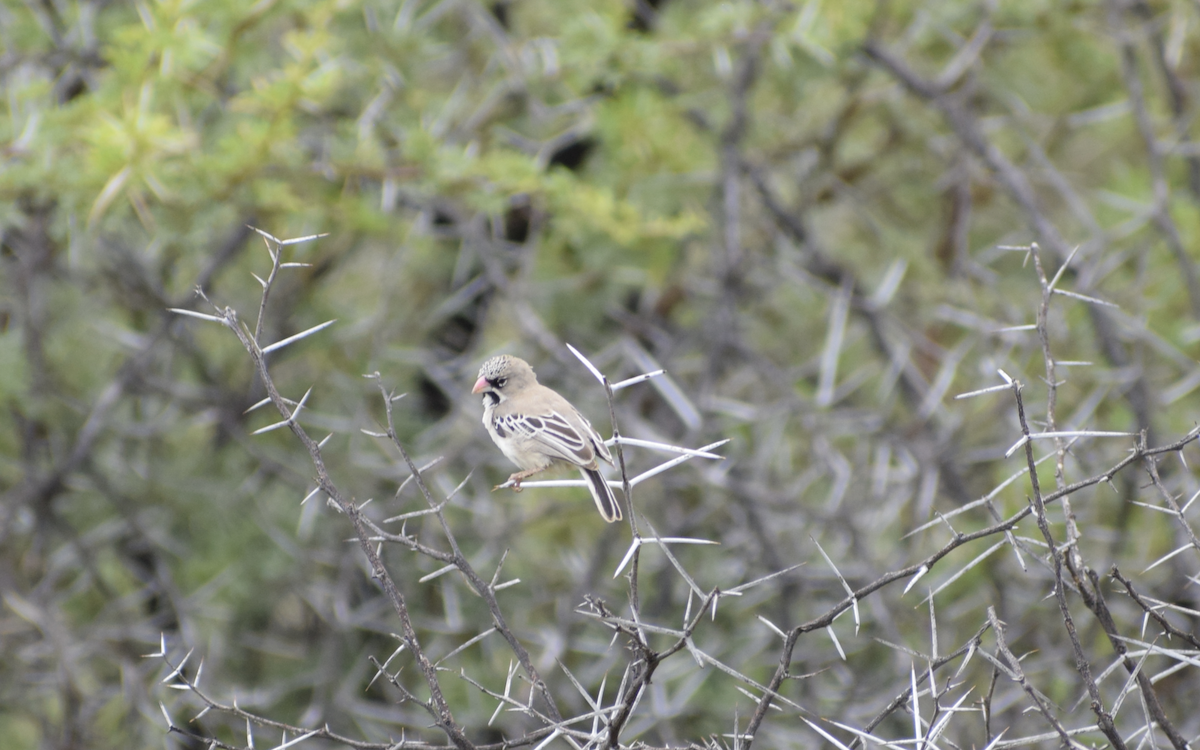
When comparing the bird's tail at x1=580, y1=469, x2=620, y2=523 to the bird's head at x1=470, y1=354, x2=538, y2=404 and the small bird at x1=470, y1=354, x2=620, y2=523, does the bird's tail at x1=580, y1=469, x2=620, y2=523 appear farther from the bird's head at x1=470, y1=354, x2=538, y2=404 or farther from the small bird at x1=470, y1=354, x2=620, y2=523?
the bird's head at x1=470, y1=354, x2=538, y2=404

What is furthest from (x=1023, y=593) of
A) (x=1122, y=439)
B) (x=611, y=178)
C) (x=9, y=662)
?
(x=9, y=662)

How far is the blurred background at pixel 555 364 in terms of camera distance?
15.9 ft

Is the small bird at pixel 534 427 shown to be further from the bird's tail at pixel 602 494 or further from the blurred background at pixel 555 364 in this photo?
the blurred background at pixel 555 364

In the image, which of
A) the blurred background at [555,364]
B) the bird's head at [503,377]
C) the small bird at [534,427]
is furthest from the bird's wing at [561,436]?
the blurred background at [555,364]

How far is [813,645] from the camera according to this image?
18.1 ft

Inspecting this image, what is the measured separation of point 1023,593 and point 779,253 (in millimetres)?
2044

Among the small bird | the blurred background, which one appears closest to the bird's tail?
the small bird

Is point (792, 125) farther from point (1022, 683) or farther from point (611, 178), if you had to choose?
point (1022, 683)

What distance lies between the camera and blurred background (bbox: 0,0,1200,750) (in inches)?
190

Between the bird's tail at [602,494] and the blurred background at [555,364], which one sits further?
the blurred background at [555,364]

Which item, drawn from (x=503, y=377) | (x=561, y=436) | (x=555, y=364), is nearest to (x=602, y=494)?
(x=561, y=436)

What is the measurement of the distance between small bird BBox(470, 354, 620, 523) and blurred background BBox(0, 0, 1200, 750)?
81.4 inches

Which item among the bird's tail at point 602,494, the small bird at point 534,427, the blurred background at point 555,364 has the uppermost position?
the small bird at point 534,427

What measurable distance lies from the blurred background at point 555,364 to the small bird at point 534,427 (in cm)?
207
